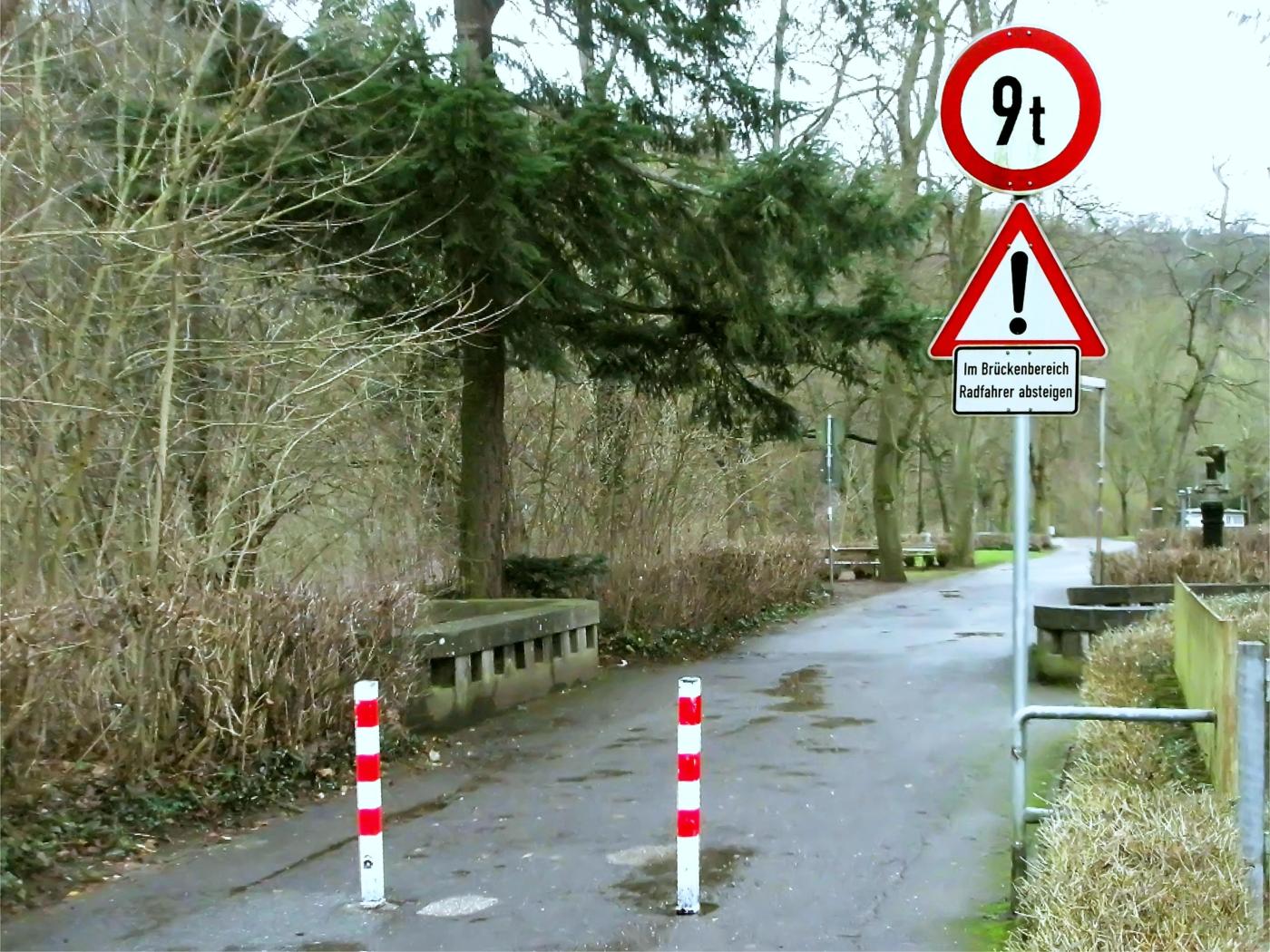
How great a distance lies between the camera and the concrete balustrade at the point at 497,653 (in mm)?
10500

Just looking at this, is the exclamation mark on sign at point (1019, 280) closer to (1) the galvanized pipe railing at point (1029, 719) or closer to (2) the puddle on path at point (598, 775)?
(1) the galvanized pipe railing at point (1029, 719)

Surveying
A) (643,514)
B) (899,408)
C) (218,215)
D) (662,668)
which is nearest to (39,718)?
(218,215)

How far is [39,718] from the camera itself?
261 inches

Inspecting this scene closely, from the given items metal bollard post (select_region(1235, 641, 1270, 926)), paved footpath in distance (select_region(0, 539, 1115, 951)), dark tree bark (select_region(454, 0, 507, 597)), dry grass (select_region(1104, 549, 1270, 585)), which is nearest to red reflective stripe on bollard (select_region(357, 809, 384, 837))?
paved footpath in distance (select_region(0, 539, 1115, 951))

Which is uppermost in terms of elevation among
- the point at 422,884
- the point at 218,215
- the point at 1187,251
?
the point at 1187,251

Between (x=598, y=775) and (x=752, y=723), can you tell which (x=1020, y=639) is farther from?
(x=752, y=723)

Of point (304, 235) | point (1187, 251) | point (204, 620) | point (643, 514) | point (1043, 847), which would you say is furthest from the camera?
point (1187, 251)

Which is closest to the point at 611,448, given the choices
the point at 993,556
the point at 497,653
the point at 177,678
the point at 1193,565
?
the point at 497,653

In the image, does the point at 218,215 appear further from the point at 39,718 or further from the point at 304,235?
the point at 39,718

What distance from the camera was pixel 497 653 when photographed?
38.8 ft

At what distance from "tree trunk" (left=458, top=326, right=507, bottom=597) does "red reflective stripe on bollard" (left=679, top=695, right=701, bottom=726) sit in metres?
8.73

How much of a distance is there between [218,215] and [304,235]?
260 centimetres

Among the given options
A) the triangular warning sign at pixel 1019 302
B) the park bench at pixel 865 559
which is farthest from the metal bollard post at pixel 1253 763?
the park bench at pixel 865 559

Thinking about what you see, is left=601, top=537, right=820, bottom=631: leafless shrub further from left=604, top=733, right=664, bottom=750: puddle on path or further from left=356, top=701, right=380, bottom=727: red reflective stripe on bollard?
left=356, top=701, right=380, bottom=727: red reflective stripe on bollard
